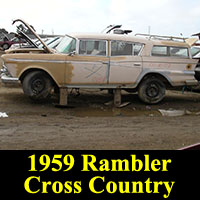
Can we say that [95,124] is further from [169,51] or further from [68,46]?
[169,51]

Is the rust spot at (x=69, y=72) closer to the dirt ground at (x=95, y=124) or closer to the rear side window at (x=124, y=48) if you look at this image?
the dirt ground at (x=95, y=124)

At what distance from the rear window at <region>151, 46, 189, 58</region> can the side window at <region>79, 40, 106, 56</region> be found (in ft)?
4.58

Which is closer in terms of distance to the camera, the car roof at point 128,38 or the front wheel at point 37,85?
the front wheel at point 37,85

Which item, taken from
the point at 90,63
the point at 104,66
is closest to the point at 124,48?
the point at 104,66

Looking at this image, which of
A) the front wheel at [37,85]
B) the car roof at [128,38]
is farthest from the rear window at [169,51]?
the front wheel at [37,85]

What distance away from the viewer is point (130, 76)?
961cm

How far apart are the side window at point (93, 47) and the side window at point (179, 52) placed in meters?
1.93

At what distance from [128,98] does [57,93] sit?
2137mm

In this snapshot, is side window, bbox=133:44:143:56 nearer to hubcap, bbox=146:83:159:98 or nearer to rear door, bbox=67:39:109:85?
rear door, bbox=67:39:109:85

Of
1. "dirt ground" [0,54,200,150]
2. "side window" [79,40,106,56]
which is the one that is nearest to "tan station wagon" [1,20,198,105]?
"side window" [79,40,106,56]

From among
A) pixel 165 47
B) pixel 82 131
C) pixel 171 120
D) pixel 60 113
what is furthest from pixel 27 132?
pixel 165 47

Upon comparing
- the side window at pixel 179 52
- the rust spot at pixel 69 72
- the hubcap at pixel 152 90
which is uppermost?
the side window at pixel 179 52

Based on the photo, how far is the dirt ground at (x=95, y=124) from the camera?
629 cm

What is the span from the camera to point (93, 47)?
31.1 ft
